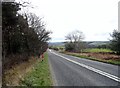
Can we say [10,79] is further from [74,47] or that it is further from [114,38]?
[74,47]

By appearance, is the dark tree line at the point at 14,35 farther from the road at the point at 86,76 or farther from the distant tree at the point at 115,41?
the distant tree at the point at 115,41

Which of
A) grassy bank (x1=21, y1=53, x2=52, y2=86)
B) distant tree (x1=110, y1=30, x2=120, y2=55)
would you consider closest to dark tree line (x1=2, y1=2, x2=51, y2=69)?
grassy bank (x1=21, y1=53, x2=52, y2=86)

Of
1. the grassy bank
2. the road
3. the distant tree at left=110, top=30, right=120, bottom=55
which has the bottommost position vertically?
Result: the road

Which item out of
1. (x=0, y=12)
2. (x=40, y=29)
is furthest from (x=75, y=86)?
(x=40, y=29)

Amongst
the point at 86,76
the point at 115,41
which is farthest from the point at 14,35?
the point at 115,41

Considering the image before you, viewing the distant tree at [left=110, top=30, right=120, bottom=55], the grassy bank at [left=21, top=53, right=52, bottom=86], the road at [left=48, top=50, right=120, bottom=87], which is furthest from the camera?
the distant tree at [left=110, top=30, right=120, bottom=55]

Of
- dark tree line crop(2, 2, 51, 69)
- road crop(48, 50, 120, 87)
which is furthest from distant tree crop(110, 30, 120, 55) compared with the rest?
road crop(48, 50, 120, 87)

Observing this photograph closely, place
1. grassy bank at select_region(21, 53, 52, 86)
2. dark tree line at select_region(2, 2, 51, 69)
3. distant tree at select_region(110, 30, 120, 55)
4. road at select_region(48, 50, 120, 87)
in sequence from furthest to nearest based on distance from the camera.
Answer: distant tree at select_region(110, 30, 120, 55) < dark tree line at select_region(2, 2, 51, 69) < road at select_region(48, 50, 120, 87) < grassy bank at select_region(21, 53, 52, 86)

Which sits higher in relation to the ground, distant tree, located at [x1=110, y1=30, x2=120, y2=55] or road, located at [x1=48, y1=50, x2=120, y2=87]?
distant tree, located at [x1=110, y1=30, x2=120, y2=55]

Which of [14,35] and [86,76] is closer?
[86,76]

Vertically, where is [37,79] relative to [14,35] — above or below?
below

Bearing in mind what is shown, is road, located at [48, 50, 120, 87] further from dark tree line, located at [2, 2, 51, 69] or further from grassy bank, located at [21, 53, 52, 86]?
dark tree line, located at [2, 2, 51, 69]

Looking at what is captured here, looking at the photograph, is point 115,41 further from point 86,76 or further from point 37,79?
point 37,79

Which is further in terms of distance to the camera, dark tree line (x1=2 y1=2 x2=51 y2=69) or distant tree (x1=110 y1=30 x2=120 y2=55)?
distant tree (x1=110 y1=30 x2=120 y2=55)
